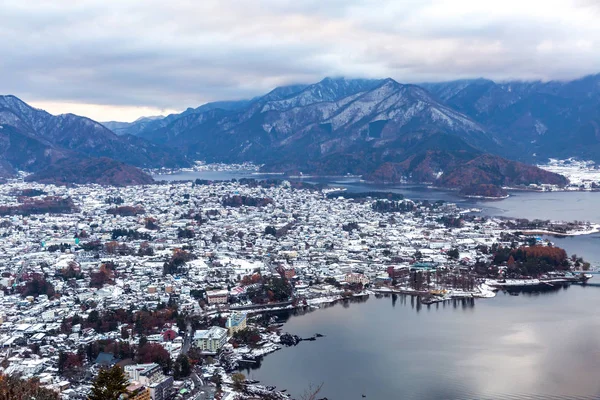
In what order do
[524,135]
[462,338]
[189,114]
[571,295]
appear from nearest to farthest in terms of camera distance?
[462,338], [571,295], [524,135], [189,114]

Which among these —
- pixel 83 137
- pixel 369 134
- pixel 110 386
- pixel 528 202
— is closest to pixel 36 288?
pixel 110 386

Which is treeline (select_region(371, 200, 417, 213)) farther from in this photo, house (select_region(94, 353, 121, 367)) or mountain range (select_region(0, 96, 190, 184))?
house (select_region(94, 353, 121, 367))

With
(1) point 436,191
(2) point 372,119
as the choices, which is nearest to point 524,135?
(2) point 372,119

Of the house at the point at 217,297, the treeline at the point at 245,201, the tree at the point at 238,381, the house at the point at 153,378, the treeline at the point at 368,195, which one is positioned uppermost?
the treeline at the point at 368,195

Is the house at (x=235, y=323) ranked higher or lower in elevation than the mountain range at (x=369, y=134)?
lower

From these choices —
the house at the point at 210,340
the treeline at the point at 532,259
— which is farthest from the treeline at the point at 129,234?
the treeline at the point at 532,259

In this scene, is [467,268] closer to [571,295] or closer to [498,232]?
[571,295]

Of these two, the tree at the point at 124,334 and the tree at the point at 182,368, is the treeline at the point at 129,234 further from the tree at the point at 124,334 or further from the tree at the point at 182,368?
the tree at the point at 182,368
